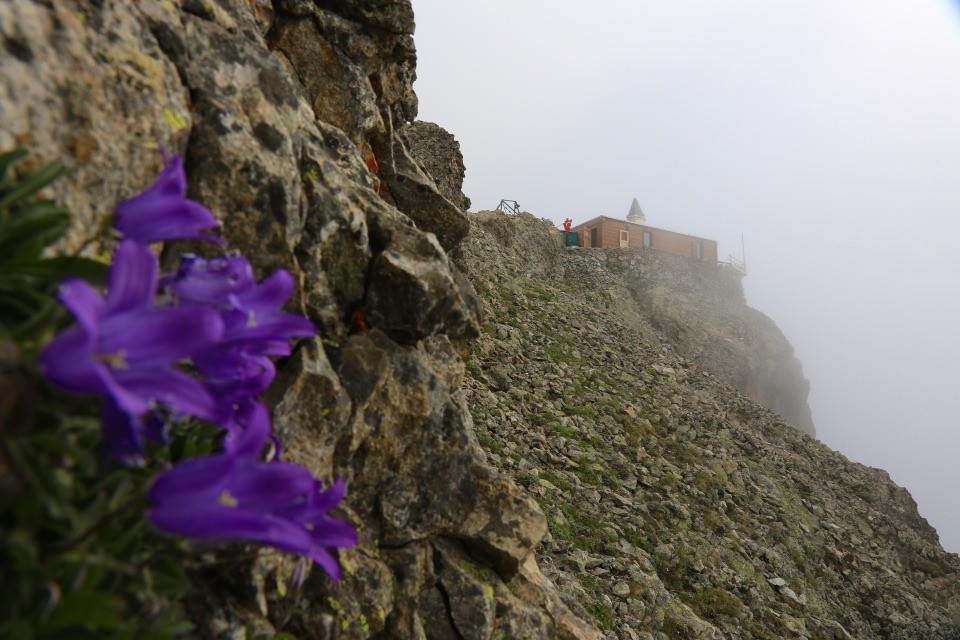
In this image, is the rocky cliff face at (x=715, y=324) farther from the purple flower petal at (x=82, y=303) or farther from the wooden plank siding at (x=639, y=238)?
the purple flower petal at (x=82, y=303)

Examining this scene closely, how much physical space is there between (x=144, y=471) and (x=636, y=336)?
28.1 m

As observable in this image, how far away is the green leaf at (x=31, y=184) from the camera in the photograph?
153 cm

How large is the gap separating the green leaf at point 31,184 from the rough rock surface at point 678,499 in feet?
27.5

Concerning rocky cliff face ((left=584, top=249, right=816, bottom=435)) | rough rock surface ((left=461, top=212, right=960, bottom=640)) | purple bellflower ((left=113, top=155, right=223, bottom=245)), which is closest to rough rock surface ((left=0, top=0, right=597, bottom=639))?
purple bellflower ((left=113, top=155, right=223, bottom=245))

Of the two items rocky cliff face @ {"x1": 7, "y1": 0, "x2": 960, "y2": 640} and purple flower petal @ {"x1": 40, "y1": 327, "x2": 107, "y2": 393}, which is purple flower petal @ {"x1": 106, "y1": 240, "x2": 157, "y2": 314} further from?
rocky cliff face @ {"x1": 7, "y1": 0, "x2": 960, "y2": 640}

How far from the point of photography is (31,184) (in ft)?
5.22

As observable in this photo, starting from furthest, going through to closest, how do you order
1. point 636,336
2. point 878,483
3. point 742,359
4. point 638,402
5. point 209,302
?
point 742,359 < point 636,336 < point 878,483 < point 638,402 < point 209,302

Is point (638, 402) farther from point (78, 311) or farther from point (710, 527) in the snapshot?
point (78, 311)

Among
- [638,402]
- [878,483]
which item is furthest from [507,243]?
[878,483]

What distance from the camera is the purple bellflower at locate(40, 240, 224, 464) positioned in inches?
43.4

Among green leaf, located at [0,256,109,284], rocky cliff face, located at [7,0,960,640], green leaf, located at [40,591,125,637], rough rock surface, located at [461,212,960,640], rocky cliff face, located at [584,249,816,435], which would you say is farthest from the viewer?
rocky cliff face, located at [584,249,816,435]

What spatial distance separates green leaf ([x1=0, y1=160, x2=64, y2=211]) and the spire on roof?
56.3 metres

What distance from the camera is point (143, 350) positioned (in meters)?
1.17

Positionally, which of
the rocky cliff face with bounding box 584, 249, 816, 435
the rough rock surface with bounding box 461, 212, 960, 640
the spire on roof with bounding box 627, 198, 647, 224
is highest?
the spire on roof with bounding box 627, 198, 647, 224
